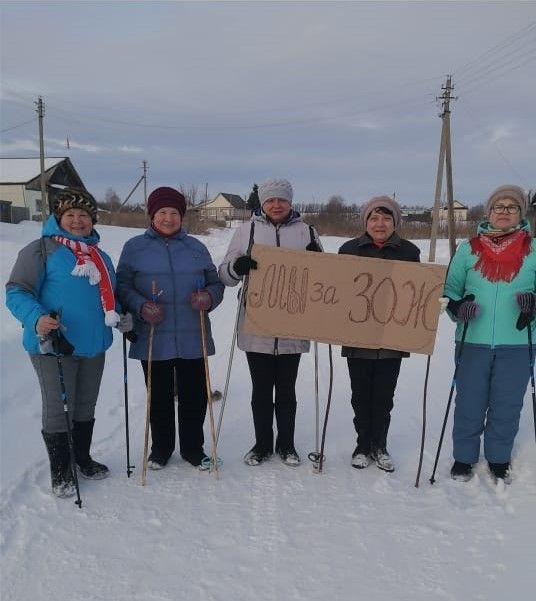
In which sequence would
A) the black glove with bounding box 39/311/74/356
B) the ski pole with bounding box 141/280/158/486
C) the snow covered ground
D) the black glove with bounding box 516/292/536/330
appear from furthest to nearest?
the ski pole with bounding box 141/280/158/486
the black glove with bounding box 516/292/536/330
the black glove with bounding box 39/311/74/356
the snow covered ground

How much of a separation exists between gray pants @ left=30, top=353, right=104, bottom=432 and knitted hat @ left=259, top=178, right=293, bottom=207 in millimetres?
1743

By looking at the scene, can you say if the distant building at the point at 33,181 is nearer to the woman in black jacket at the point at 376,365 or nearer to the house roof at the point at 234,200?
the woman in black jacket at the point at 376,365

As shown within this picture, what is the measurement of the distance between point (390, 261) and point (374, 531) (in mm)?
1889

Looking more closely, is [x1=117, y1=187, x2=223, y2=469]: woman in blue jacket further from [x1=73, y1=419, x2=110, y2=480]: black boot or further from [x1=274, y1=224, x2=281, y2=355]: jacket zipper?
[x1=274, y1=224, x2=281, y2=355]: jacket zipper

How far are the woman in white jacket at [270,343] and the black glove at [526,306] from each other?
1516 millimetres

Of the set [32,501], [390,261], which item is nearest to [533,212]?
[390,261]

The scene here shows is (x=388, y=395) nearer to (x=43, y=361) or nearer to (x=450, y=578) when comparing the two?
(x=450, y=578)

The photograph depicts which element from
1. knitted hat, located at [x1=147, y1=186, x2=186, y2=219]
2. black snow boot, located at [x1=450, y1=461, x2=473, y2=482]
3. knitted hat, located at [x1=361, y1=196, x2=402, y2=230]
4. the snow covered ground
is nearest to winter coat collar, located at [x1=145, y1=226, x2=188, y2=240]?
knitted hat, located at [x1=147, y1=186, x2=186, y2=219]

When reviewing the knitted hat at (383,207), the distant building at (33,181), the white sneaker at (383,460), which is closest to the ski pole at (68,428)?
the white sneaker at (383,460)

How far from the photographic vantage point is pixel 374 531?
3.16m


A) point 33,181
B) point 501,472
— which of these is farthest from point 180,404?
point 33,181

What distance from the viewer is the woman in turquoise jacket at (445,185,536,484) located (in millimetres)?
3547

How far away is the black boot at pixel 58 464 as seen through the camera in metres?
3.44

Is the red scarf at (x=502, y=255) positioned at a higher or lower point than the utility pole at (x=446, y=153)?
lower
